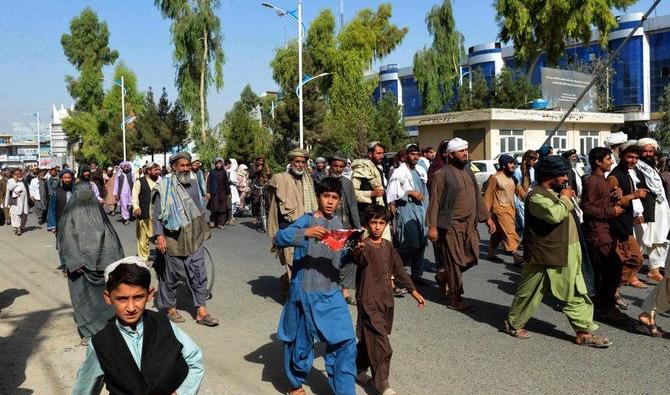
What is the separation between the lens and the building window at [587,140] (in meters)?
36.8

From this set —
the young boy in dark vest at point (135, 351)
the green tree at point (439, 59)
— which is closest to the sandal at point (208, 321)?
the young boy in dark vest at point (135, 351)

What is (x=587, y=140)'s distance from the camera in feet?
122

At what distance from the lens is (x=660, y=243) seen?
26.9 ft

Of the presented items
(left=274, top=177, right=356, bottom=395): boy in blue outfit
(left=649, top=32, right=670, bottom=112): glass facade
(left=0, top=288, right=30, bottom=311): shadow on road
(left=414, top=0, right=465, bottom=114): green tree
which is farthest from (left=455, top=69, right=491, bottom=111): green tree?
(left=274, top=177, right=356, bottom=395): boy in blue outfit

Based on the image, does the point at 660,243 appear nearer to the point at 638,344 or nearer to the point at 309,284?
the point at 638,344

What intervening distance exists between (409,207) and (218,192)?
28.0 ft

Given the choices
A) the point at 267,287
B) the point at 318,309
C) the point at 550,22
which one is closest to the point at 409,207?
the point at 267,287

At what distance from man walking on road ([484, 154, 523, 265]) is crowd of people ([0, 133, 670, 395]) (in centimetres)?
2

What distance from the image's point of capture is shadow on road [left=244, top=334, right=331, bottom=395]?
481 centimetres

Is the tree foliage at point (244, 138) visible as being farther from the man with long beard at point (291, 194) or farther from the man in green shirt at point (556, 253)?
the man in green shirt at point (556, 253)

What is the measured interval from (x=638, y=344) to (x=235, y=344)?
11.1 ft

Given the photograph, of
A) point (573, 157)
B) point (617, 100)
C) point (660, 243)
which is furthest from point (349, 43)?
point (660, 243)

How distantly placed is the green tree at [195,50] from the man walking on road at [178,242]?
33.1 meters

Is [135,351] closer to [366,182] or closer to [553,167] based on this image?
[553,167]
